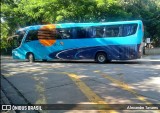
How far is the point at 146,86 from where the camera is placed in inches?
389

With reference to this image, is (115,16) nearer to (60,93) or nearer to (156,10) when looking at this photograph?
(156,10)

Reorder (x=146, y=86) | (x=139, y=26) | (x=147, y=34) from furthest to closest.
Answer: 1. (x=147, y=34)
2. (x=139, y=26)
3. (x=146, y=86)

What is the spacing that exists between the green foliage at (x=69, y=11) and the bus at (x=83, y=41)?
11.2 ft

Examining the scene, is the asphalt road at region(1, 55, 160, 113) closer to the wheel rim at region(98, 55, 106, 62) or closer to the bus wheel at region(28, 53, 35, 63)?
the wheel rim at region(98, 55, 106, 62)

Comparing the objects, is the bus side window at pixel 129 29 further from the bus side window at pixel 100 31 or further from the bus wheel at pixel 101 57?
the bus wheel at pixel 101 57

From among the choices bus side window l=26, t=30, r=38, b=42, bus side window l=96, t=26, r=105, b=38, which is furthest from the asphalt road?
bus side window l=26, t=30, r=38, b=42

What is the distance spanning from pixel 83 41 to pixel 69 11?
6.11 metres

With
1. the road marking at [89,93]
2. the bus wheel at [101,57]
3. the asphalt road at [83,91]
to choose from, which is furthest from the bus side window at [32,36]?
the road marking at [89,93]

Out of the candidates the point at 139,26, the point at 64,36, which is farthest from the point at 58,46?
the point at 139,26

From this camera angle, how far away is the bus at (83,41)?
19938 mm

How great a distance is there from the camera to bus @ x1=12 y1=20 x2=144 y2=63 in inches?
785

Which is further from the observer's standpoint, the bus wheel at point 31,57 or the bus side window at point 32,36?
the bus wheel at point 31,57

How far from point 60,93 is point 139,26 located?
12.0 meters

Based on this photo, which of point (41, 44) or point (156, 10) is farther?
point (156, 10)
